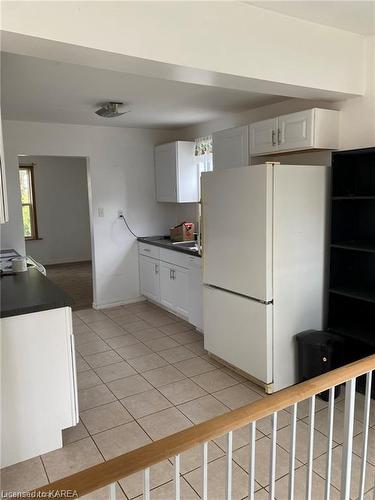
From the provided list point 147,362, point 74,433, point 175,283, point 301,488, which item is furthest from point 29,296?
point 175,283

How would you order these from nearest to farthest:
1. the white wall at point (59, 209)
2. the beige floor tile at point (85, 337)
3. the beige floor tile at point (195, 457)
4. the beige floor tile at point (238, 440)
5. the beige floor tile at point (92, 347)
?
the beige floor tile at point (195, 457)
the beige floor tile at point (238, 440)
the beige floor tile at point (92, 347)
the beige floor tile at point (85, 337)
the white wall at point (59, 209)

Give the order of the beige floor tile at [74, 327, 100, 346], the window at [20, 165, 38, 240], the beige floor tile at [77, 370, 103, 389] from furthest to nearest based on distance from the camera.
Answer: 1. the window at [20, 165, 38, 240]
2. the beige floor tile at [74, 327, 100, 346]
3. the beige floor tile at [77, 370, 103, 389]

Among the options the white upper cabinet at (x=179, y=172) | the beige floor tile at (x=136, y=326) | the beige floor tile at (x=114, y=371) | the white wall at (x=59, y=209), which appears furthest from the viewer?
the white wall at (x=59, y=209)

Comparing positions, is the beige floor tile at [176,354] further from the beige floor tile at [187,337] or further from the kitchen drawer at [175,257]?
the kitchen drawer at [175,257]

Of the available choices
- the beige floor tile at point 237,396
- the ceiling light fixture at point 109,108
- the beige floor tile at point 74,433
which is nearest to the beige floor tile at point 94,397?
the beige floor tile at point 74,433

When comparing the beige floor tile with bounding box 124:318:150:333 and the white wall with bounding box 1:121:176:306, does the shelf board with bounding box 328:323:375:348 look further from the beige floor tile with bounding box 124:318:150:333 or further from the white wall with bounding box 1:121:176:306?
the white wall with bounding box 1:121:176:306

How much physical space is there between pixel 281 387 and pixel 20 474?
183cm

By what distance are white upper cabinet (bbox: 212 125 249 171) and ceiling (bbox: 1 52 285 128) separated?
0.28m

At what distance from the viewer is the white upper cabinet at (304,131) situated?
2910 mm

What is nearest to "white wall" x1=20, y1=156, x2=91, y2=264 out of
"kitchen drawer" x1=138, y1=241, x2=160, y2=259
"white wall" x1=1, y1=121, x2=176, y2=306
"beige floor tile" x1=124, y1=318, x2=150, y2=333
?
"white wall" x1=1, y1=121, x2=176, y2=306

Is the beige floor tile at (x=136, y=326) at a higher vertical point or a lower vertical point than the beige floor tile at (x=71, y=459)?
higher

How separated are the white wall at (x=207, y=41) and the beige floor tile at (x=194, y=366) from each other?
222cm

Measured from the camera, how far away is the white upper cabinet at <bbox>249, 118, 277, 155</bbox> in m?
3.25

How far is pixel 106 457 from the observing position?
2242 mm
